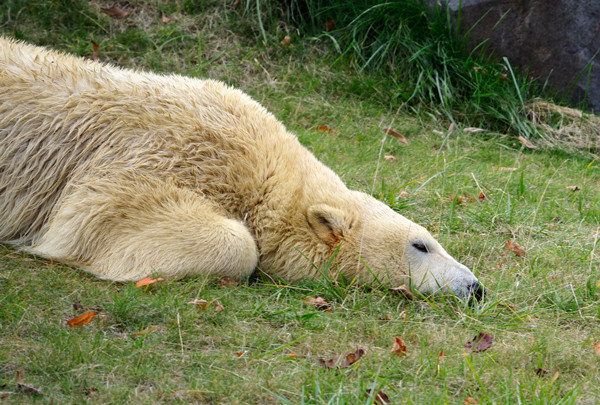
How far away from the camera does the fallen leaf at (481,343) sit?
3.71 metres

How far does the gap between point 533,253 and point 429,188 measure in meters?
1.40

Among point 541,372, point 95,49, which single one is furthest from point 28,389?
point 95,49

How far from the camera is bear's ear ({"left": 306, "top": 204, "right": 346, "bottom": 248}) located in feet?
14.7

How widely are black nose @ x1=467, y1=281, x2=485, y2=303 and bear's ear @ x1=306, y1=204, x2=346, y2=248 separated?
34.1 inches

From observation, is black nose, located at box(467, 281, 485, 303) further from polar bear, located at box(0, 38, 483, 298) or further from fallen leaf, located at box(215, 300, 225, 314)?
fallen leaf, located at box(215, 300, 225, 314)

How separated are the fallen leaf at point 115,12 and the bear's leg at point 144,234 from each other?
448 centimetres

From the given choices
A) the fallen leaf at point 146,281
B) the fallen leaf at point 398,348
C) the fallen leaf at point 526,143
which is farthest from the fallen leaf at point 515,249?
the fallen leaf at point 526,143

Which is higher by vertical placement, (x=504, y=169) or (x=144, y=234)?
(x=144, y=234)

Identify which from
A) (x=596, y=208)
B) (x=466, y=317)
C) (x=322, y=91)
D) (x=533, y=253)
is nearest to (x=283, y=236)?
(x=466, y=317)

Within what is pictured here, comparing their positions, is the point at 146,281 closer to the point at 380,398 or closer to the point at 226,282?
the point at 226,282

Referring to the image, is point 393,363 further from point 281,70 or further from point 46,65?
point 281,70

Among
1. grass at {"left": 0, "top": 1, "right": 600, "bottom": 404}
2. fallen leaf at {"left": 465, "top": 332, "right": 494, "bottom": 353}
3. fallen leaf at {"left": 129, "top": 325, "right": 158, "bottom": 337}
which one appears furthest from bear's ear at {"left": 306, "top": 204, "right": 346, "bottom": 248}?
fallen leaf at {"left": 129, "top": 325, "right": 158, "bottom": 337}

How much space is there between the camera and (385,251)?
4.47 m

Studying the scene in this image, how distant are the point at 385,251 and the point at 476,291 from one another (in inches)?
23.9
